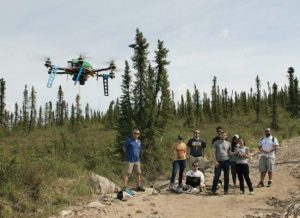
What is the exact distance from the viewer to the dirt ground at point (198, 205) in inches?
384

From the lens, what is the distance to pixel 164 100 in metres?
34.8

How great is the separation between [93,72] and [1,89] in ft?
210

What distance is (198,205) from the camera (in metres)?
10.7

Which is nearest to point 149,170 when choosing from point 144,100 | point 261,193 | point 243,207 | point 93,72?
point 93,72

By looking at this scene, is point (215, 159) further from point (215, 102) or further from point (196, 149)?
point (215, 102)

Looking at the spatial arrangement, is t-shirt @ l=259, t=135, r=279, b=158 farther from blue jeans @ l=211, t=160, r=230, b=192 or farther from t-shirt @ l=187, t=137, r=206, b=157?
t-shirt @ l=187, t=137, r=206, b=157

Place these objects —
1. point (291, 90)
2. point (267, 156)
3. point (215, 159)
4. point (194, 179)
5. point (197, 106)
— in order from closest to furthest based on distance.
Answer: point (215, 159), point (194, 179), point (267, 156), point (291, 90), point (197, 106)

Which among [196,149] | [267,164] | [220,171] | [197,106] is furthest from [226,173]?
[197,106]

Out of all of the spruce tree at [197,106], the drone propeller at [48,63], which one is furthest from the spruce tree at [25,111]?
the drone propeller at [48,63]

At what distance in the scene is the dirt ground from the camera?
975 cm

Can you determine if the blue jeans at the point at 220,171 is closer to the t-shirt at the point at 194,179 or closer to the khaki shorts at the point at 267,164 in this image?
the t-shirt at the point at 194,179

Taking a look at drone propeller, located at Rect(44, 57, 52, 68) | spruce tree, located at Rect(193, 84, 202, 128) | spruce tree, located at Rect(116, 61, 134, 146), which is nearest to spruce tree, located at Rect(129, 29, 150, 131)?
spruce tree, located at Rect(116, 61, 134, 146)

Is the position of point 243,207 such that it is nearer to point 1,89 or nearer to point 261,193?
point 261,193

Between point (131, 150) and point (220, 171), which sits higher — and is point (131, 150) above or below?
above
